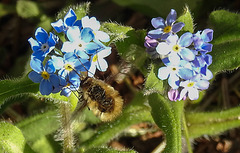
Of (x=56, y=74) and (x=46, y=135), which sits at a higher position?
(x=56, y=74)

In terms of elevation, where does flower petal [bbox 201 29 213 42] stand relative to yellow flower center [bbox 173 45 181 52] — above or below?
above

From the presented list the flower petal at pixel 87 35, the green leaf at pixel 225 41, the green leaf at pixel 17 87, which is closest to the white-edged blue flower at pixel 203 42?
the green leaf at pixel 225 41

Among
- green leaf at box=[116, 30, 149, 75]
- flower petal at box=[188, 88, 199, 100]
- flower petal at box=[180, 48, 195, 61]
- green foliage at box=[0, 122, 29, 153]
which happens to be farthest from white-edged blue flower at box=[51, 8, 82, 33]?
flower petal at box=[188, 88, 199, 100]

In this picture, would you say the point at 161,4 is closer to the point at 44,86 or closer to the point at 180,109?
the point at 180,109

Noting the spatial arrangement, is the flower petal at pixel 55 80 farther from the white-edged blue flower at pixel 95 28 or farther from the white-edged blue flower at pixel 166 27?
the white-edged blue flower at pixel 166 27

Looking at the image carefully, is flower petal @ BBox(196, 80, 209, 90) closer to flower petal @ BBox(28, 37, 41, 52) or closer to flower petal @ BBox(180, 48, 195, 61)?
flower petal @ BBox(180, 48, 195, 61)

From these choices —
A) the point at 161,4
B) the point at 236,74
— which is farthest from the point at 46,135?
the point at 236,74

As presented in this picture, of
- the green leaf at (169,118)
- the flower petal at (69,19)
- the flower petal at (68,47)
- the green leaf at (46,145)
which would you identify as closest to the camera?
the flower petal at (68,47)
